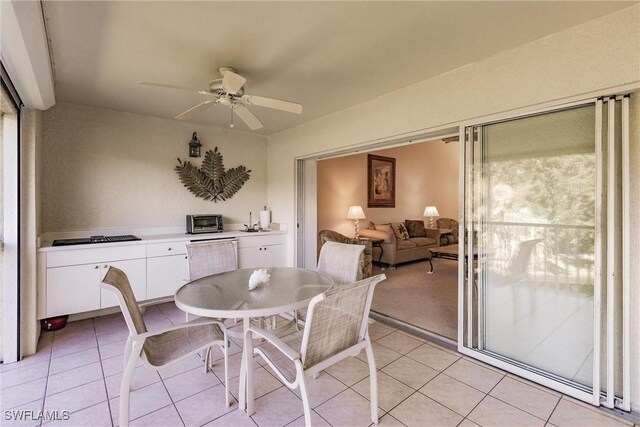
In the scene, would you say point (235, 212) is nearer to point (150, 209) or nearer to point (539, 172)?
point (150, 209)

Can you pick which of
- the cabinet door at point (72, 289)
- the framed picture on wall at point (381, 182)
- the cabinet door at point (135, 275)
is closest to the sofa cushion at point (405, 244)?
the framed picture on wall at point (381, 182)

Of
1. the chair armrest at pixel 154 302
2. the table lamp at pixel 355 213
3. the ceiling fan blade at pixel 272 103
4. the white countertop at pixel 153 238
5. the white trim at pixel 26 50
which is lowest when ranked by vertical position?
the chair armrest at pixel 154 302

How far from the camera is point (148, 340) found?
1863 millimetres

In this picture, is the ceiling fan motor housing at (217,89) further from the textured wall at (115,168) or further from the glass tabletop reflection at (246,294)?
the textured wall at (115,168)

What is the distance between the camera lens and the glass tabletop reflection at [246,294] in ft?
5.62

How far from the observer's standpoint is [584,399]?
1941mm

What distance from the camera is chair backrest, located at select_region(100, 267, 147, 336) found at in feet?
5.04

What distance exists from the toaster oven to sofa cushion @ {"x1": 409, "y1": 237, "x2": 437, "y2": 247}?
13.1ft

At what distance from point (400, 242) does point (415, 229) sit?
103cm

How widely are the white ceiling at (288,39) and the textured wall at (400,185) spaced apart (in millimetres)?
3048

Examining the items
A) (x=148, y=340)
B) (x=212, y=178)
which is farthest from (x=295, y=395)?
(x=212, y=178)

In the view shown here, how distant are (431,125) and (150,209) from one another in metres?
3.58

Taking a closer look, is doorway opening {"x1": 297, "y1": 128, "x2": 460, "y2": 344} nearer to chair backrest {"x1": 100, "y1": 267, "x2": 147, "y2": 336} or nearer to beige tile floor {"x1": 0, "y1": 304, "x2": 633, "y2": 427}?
beige tile floor {"x1": 0, "y1": 304, "x2": 633, "y2": 427}

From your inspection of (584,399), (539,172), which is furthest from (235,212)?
(584,399)
